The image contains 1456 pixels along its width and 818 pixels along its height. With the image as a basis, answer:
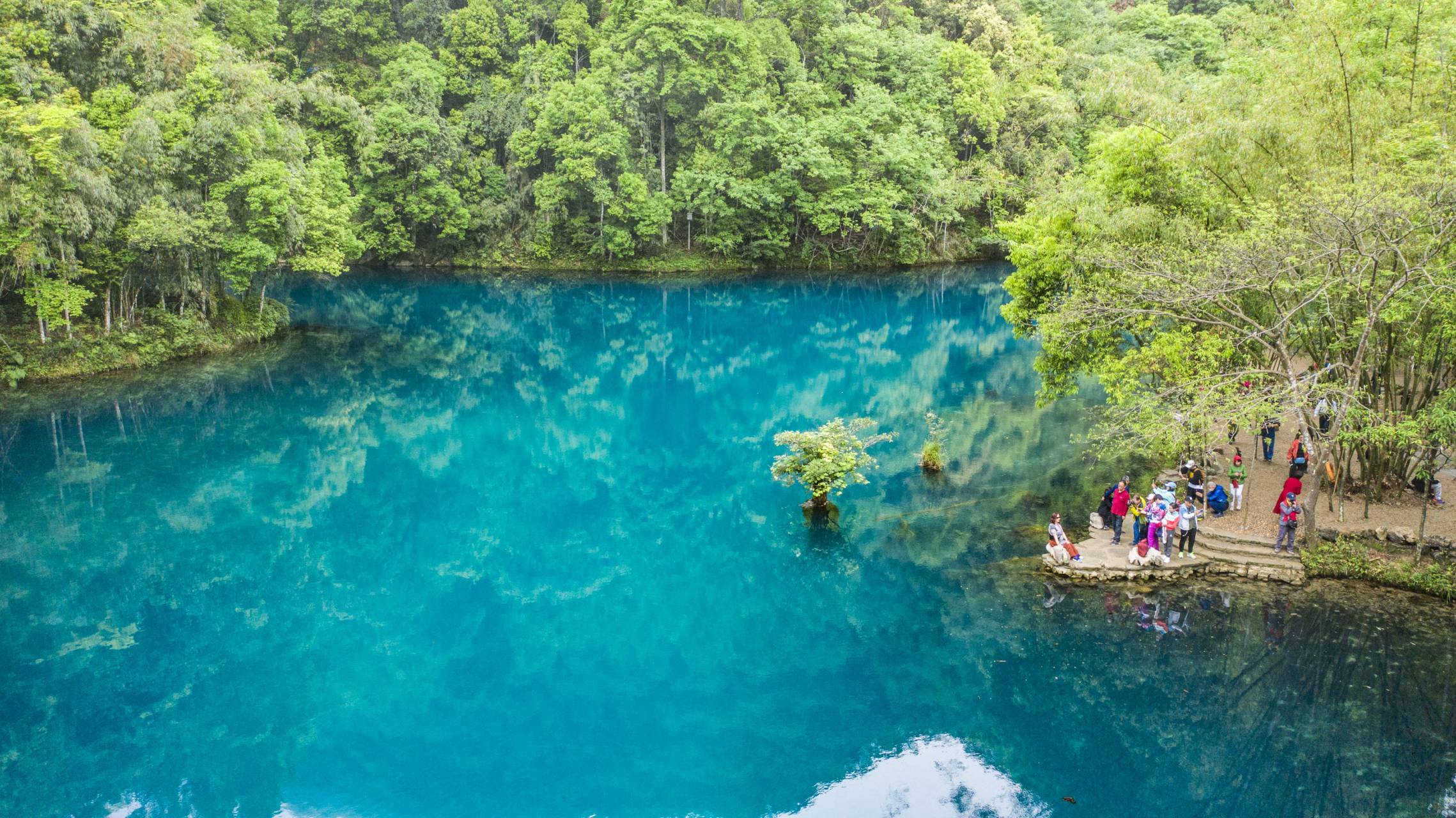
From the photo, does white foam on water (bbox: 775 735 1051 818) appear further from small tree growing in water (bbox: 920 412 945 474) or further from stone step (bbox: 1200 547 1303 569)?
small tree growing in water (bbox: 920 412 945 474)

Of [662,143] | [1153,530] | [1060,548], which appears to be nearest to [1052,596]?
[1060,548]

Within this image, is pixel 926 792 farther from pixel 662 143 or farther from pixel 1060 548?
pixel 662 143

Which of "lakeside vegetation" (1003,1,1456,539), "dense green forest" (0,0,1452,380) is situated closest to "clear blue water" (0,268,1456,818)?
"lakeside vegetation" (1003,1,1456,539)

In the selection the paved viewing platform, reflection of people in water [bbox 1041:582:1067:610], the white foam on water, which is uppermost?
the paved viewing platform

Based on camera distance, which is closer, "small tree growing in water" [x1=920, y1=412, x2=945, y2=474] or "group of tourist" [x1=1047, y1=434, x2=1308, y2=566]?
"group of tourist" [x1=1047, y1=434, x2=1308, y2=566]

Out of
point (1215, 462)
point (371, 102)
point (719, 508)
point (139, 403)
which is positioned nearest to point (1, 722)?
point (719, 508)

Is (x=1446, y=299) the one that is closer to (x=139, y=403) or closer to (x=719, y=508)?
(x=719, y=508)
